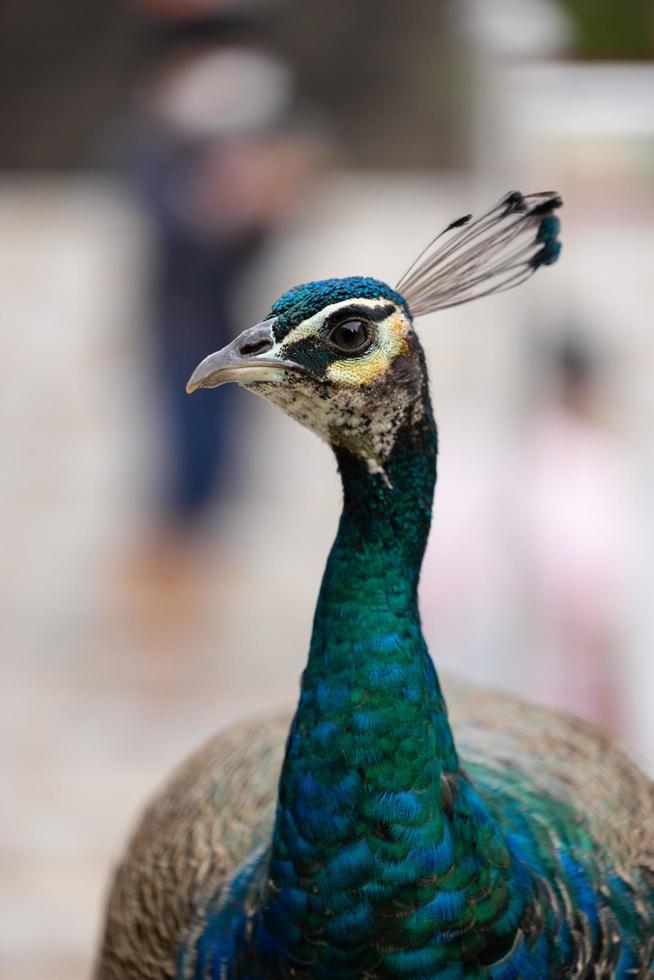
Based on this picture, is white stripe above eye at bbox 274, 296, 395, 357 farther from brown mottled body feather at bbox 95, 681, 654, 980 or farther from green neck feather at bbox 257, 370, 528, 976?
brown mottled body feather at bbox 95, 681, 654, 980

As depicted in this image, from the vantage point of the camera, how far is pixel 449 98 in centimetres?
846

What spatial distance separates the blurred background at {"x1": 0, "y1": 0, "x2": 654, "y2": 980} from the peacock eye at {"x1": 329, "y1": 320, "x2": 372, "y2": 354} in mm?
1791

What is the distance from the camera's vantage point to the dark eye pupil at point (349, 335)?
51.8 inches

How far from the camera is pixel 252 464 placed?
16.4 feet

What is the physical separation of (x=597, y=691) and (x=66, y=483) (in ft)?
9.50

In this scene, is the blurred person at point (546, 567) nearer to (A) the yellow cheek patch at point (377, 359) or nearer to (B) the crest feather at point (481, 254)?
(B) the crest feather at point (481, 254)

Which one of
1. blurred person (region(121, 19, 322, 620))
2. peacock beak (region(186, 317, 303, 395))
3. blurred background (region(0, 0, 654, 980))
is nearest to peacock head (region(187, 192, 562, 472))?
peacock beak (region(186, 317, 303, 395))

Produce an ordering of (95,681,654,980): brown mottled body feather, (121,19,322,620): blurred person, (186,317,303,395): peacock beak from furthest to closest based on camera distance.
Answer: (121,19,322,620): blurred person → (95,681,654,980): brown mottled body feather → (186,317,303,395): peacock beak

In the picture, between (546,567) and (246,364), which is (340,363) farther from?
(546,567)

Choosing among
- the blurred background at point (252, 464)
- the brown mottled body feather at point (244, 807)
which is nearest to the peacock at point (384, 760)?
the brown mottled body feather at point (244, 807)

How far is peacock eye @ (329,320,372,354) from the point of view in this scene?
1.31m

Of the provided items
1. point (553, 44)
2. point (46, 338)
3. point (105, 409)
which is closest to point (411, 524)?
point (553, 44)

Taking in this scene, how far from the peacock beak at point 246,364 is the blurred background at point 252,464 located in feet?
5.77

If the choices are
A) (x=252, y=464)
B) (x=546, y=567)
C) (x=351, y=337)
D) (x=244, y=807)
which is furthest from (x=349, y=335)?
(x=252, y=464)
